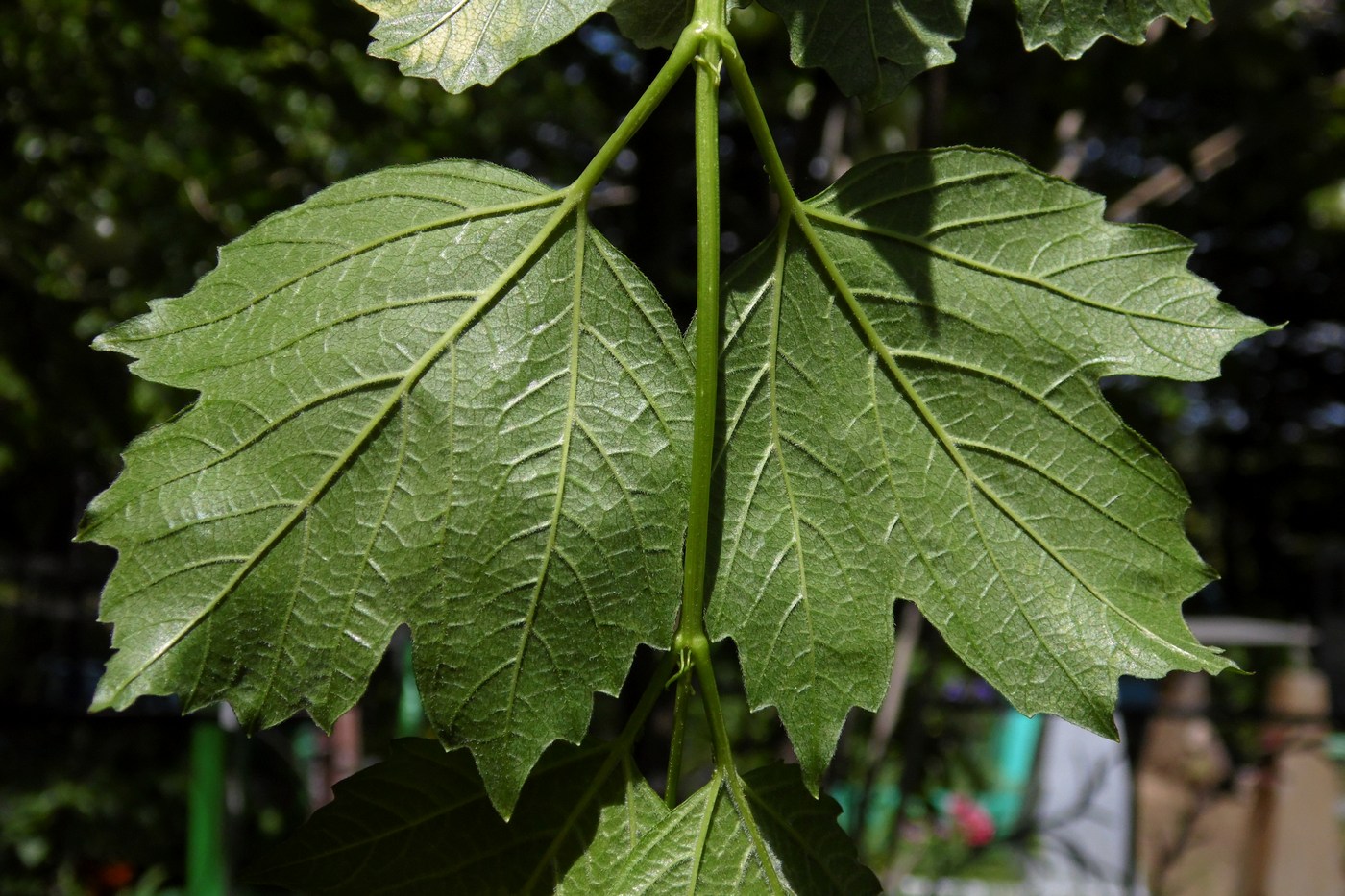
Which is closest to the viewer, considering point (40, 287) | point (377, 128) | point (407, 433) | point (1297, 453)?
point (407, 433)

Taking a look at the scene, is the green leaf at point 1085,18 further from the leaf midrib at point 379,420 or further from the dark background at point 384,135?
the dark background at point 384,135

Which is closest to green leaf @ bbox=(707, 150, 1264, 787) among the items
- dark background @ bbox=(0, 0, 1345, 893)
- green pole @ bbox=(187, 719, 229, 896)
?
dark background @ bbox=(0, 0, 1345, 893)

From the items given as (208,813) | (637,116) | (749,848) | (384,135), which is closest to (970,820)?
(208,813)

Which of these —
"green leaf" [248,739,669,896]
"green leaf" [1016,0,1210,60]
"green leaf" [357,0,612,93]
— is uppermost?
"green leaf" [1016,0,1210,60]


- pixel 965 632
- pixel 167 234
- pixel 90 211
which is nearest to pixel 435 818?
pixel 965 632

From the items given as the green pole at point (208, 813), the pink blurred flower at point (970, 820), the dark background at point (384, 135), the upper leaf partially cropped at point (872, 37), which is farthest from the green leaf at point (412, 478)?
the pink blurred flower at point (970, 820)

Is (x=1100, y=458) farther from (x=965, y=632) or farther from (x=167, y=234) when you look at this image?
(x=167, y=234)

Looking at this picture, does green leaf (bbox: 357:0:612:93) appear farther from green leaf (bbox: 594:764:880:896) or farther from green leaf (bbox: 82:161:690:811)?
green leaf (bbox: 594:764:880:896)
